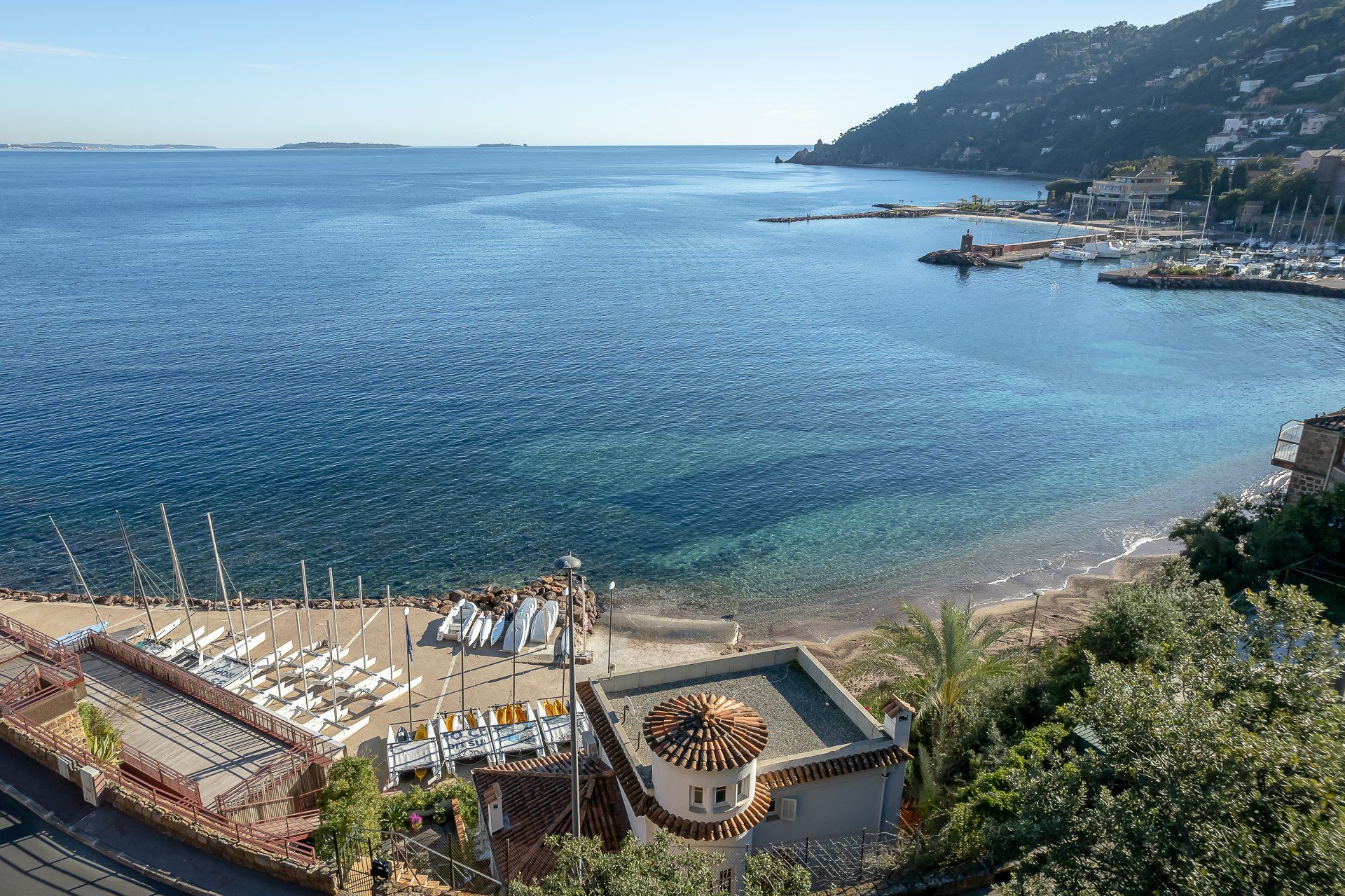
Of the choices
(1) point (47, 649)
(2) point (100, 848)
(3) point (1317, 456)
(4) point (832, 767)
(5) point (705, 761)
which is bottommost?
(1) point (47, 649)

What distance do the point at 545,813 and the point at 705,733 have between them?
504 cm

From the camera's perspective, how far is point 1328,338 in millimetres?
80062

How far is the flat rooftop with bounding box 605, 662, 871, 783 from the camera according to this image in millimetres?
17422

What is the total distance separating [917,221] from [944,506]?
14969 centimetres

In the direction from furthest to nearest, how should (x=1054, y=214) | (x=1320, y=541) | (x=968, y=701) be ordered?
(x=1054, y=214)
(x=1320, y=541)
(x=968, y=701)

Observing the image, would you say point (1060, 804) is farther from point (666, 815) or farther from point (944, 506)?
point (944, 506)

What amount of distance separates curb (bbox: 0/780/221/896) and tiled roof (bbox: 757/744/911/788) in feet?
32.8

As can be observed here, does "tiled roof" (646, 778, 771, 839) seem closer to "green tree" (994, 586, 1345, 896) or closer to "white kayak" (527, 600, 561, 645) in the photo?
"green tree" (994, 586, 1345, 896)

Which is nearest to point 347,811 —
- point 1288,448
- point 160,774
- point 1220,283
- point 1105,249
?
point 160,774

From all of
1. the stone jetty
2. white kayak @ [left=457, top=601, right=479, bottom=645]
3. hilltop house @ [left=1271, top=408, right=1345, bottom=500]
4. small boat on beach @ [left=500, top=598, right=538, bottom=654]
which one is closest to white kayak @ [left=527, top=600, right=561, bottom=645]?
small boat on beach @ [left=500, top=598, right=538, bottom=654]

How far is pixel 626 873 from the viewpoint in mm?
10203

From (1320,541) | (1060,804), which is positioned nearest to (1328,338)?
(1320,541)

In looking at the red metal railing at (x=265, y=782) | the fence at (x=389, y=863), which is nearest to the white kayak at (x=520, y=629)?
the red metal railing at (x=265, y=782)

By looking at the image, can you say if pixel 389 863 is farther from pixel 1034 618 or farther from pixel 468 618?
pixel 1034 618
